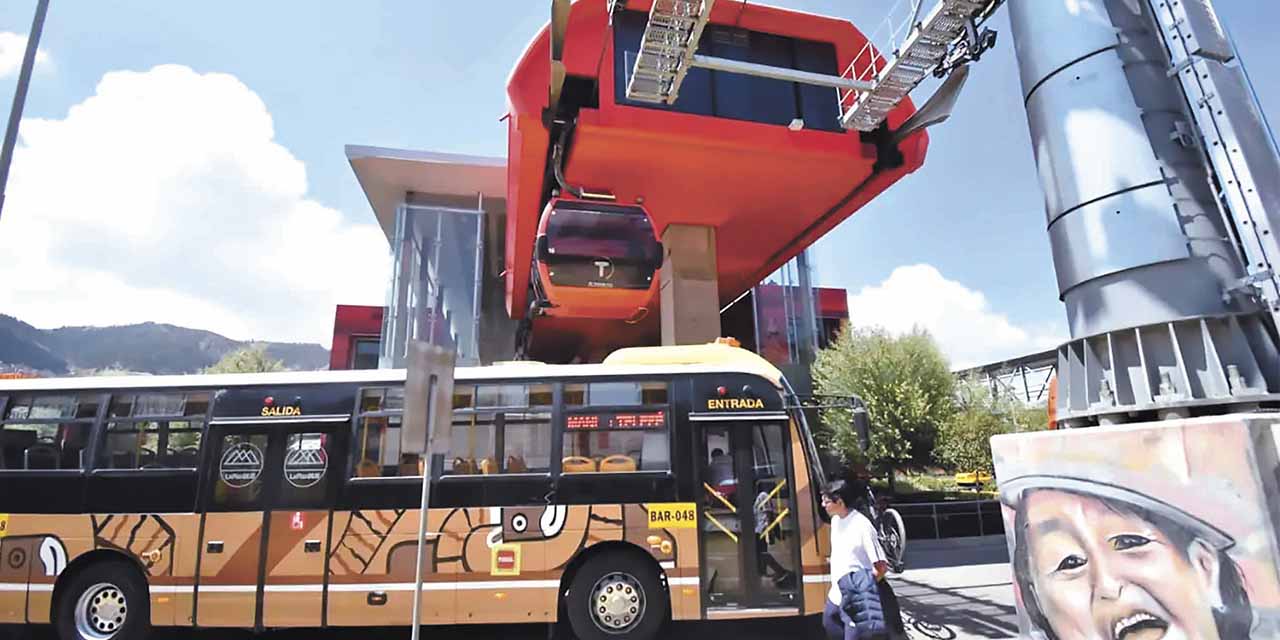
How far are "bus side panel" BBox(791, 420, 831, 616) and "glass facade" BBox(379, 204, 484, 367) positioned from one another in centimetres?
1330

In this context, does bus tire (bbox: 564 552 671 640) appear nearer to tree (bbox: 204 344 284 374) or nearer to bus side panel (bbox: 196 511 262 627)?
bus side panel (bbox: 196 511 262 627)

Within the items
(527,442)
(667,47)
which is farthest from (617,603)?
(667,47)

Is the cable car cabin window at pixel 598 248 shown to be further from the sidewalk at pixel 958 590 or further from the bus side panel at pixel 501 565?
the sidewalk at pixel 958 590

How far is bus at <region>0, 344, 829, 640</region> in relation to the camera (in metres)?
6.51

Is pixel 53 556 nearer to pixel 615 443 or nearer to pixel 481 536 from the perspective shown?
pixel 481 536

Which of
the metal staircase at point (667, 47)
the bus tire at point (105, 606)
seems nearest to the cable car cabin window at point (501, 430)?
the bus tire at point (105, 606)

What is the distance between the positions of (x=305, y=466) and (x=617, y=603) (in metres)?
3.81

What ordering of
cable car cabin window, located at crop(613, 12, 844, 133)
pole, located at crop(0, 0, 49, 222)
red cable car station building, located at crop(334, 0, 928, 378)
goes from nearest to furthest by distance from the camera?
pole, located at crop(0, 0, 49, 222)
red cable car station building, located at crop(334, 0, 928, 378)
cable car cabin window, located at crop(613, 12, 844, 133)

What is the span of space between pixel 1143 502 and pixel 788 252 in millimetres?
13142

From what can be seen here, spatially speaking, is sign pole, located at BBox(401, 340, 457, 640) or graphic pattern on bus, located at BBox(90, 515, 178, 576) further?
graphic pattern on bus, located at BBox(90, 515, 178, 576)

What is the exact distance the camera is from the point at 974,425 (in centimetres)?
1864

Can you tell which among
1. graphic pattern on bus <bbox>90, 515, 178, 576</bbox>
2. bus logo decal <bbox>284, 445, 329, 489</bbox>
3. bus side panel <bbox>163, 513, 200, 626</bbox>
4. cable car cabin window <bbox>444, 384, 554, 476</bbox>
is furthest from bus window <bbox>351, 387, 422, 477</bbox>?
graphic pattern on bus <bbox>90, 515, 178, 576</bbox>

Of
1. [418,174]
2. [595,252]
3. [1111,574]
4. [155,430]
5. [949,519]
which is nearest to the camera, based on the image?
[1111,574]

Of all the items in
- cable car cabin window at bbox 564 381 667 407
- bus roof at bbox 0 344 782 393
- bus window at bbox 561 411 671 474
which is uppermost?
bus roof at bbox 0 344 782 393
